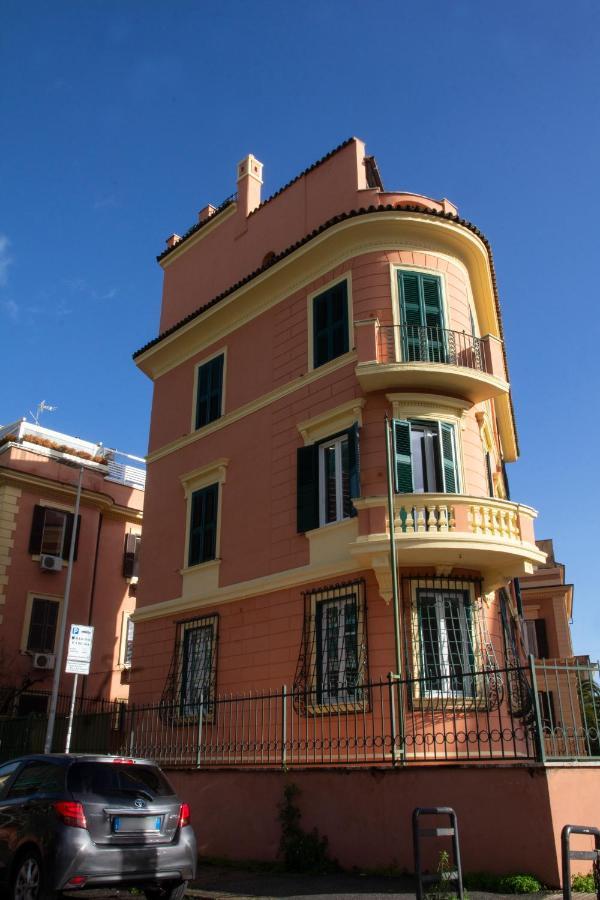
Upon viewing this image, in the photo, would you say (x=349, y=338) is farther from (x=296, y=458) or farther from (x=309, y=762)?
(x=309, y=762)

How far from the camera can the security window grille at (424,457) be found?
14.7 m

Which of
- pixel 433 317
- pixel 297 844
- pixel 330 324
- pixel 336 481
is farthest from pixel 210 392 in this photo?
pixel 297 844

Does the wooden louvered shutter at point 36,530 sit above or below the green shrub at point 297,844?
above

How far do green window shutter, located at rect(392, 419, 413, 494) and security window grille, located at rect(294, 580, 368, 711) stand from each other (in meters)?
1.99

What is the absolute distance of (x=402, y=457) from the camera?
14711 mm

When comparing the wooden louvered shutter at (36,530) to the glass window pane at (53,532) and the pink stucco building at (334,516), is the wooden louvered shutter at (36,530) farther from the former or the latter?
the pink stucco building at (334,516)

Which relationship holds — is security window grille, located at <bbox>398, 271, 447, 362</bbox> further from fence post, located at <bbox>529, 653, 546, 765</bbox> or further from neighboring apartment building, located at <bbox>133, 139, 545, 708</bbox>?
fence post, located at <bbox>529, 653, 546, 765</bbox>

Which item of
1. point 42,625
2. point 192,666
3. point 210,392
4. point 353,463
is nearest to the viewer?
point 353,463

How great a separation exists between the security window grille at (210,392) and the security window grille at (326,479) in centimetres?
415

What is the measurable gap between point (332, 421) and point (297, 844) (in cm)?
803

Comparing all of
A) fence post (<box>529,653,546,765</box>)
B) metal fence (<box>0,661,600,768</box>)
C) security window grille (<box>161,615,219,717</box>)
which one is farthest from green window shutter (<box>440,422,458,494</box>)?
security window grille (<box>161,615,219,717</box>)

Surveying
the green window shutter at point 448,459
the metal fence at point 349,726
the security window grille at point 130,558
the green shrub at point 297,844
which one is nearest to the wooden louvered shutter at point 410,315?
the green window shutter at point 448,459

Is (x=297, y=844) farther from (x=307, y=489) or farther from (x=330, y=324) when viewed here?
(x=330, y=324)

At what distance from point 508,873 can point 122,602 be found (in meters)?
22.2
